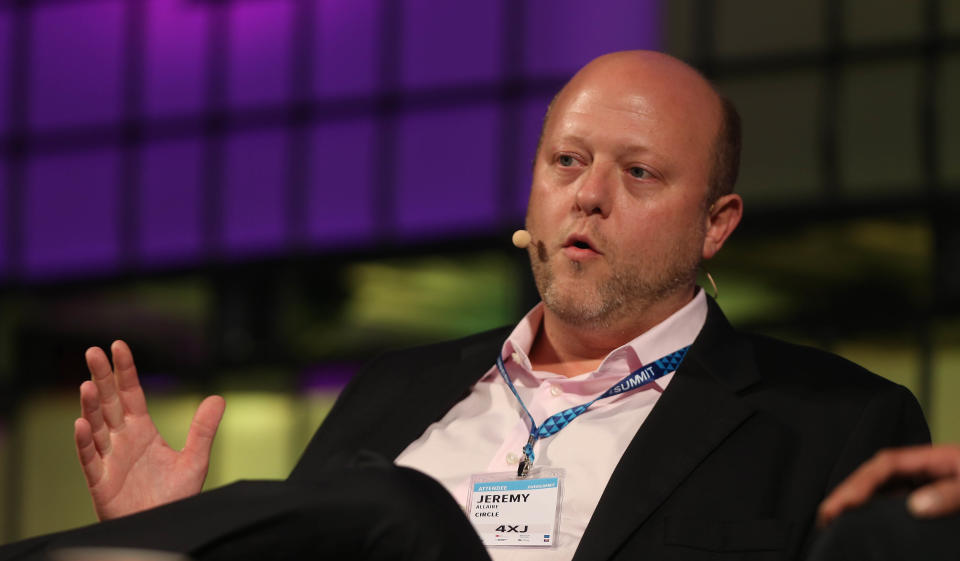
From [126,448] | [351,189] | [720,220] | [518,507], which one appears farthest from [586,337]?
[351,189]

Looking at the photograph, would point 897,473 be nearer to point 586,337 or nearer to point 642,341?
point 642,341

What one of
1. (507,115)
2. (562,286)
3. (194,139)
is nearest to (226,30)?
(194,139)

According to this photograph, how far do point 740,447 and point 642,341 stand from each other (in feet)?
1.22

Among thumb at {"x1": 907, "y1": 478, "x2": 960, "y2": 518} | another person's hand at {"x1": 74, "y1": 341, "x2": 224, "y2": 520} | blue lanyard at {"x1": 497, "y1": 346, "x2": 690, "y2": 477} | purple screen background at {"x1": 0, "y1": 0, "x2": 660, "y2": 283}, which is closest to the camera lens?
thumb at {"x1": 907, "y1": 478, "x2": 960, "y2": 518}

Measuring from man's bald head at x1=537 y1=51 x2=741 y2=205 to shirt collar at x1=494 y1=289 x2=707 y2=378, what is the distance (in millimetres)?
267

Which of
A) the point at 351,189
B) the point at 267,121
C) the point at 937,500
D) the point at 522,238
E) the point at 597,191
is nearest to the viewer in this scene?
the point at 937,500

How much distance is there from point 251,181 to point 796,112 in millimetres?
4543

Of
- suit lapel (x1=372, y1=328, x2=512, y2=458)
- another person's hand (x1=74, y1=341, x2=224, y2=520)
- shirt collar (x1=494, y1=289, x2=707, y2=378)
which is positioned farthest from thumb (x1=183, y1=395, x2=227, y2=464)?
shirt collar (x1=494, y1=289, x2=707, y2=378)

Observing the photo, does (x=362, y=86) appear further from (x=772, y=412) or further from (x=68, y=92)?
(x=772, y=412)

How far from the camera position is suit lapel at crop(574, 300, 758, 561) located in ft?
6.62

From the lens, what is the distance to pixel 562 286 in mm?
2496

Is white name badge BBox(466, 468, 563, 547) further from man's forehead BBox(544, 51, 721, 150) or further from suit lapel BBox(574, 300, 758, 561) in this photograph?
man's forehead BBox(544, 51, 721, 150)

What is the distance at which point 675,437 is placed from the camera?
2148 mm

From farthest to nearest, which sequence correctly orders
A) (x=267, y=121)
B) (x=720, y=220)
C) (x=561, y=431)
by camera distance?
(x=267, y=121) < (x=720, y=220) < (x=561, y=431)
